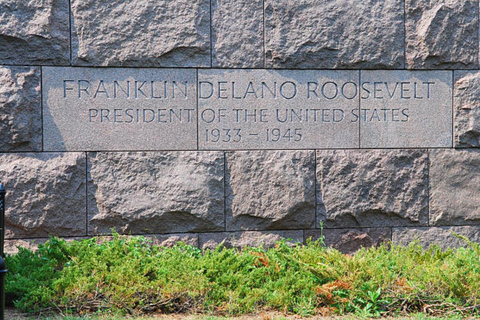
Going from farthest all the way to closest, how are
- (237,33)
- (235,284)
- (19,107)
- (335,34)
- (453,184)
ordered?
(453,184) < (335,34) < (237,33) < (19,107) < (235,284)

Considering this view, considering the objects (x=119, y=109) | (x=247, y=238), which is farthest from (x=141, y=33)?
(x=247, y=238)

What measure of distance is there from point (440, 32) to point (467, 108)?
0.87 m

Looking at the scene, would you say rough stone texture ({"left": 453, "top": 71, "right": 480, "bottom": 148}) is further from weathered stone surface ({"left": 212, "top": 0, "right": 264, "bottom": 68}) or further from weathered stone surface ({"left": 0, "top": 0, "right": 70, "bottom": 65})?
weathered stone surface ({"left": 0, "top": 0, "right": 70, "bottom": 65})

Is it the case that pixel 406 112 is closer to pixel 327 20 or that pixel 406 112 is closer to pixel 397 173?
pixel 397 173

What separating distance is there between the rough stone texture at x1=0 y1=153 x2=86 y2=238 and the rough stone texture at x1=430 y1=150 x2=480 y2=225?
3682 millimetres

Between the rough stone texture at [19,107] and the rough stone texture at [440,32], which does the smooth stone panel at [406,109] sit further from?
the rough stone texture at [19,107]

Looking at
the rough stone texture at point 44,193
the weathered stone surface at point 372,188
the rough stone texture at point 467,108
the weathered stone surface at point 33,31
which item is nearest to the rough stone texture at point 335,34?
the rough stone texture at point 467,108

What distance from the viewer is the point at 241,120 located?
583 centimetres

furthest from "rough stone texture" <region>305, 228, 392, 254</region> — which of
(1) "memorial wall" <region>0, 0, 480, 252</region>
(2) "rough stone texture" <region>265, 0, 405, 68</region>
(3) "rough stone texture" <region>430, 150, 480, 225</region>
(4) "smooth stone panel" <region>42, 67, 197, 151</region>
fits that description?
(2) "rough stone texture" <region>265, 0, 405, 68</region>

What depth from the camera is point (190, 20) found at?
5.64 m

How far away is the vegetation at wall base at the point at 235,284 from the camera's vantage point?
166 inches

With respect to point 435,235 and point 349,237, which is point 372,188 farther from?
point 435,235

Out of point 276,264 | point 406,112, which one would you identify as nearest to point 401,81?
point 406,112

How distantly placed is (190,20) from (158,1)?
1.21 ft
